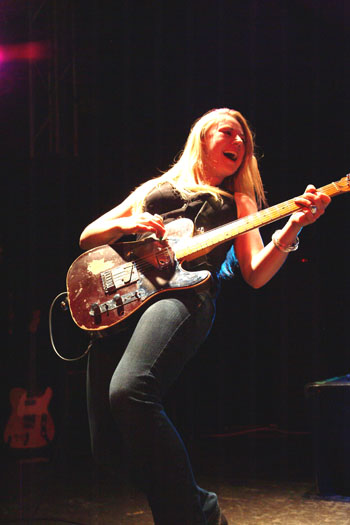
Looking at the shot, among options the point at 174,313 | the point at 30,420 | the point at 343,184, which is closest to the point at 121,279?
the point at 174,313

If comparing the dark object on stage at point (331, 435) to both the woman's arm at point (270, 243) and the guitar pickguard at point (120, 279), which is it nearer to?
the woman's arm at point (270, 243)

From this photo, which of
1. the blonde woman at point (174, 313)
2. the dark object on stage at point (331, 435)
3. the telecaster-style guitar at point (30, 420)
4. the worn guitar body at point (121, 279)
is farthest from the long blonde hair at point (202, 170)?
the telecaster-style guitar at point (30, 420)

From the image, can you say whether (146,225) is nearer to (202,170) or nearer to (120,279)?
(120,279)

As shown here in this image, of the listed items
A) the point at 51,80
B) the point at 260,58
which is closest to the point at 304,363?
the point at 260,58

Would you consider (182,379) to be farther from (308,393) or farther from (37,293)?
(308,393)

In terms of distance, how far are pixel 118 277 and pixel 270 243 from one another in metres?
0.66

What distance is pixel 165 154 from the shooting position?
19.6ft

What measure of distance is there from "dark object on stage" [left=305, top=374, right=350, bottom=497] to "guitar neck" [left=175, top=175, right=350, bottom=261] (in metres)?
1.79

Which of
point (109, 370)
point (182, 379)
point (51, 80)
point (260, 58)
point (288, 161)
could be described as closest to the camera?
point (109, 370)

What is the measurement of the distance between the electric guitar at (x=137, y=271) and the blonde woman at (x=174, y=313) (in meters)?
0.06

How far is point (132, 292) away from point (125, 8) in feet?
13.5

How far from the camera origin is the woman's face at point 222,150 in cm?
246

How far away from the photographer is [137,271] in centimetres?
215

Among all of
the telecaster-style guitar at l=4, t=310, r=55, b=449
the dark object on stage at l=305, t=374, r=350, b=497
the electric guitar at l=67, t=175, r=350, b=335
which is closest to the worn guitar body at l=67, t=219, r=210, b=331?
the electric guitar at l=67, t=175, r=350, b=335
